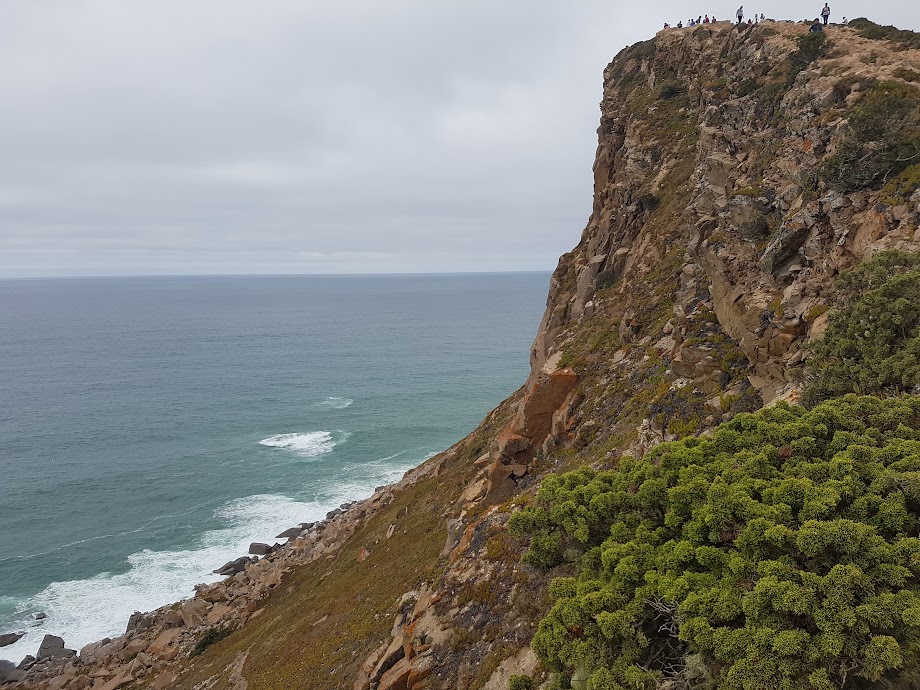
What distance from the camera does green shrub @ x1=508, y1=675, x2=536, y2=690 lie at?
13484 mm

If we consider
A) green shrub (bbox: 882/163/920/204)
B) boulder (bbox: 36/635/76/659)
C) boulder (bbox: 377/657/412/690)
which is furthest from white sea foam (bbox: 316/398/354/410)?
green shrub (bbox: 882/163/920/204)

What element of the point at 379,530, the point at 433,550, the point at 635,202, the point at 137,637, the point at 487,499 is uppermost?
the point at 635,202

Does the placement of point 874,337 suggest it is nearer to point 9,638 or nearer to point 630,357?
point 630,357

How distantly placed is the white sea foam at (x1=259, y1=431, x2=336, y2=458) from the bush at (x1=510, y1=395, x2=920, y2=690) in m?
73.5

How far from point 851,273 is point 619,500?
12526mm

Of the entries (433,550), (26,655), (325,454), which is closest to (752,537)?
(433,550)

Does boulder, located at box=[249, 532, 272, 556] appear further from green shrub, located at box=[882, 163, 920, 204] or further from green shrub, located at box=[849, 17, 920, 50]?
green shrub, located at box=[849, 17, 920, 50]

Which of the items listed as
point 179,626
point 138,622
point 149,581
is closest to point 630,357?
point 179,626

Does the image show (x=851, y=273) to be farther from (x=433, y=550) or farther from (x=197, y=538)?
(x=197, y=538)

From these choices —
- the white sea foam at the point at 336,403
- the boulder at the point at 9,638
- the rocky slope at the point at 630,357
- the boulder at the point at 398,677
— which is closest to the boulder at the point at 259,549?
the rocky slope at the point at 630,357

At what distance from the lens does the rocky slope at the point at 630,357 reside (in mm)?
20688

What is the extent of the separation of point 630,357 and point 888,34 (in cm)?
2685

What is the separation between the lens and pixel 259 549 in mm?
56125

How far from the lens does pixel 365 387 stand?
392 feet
